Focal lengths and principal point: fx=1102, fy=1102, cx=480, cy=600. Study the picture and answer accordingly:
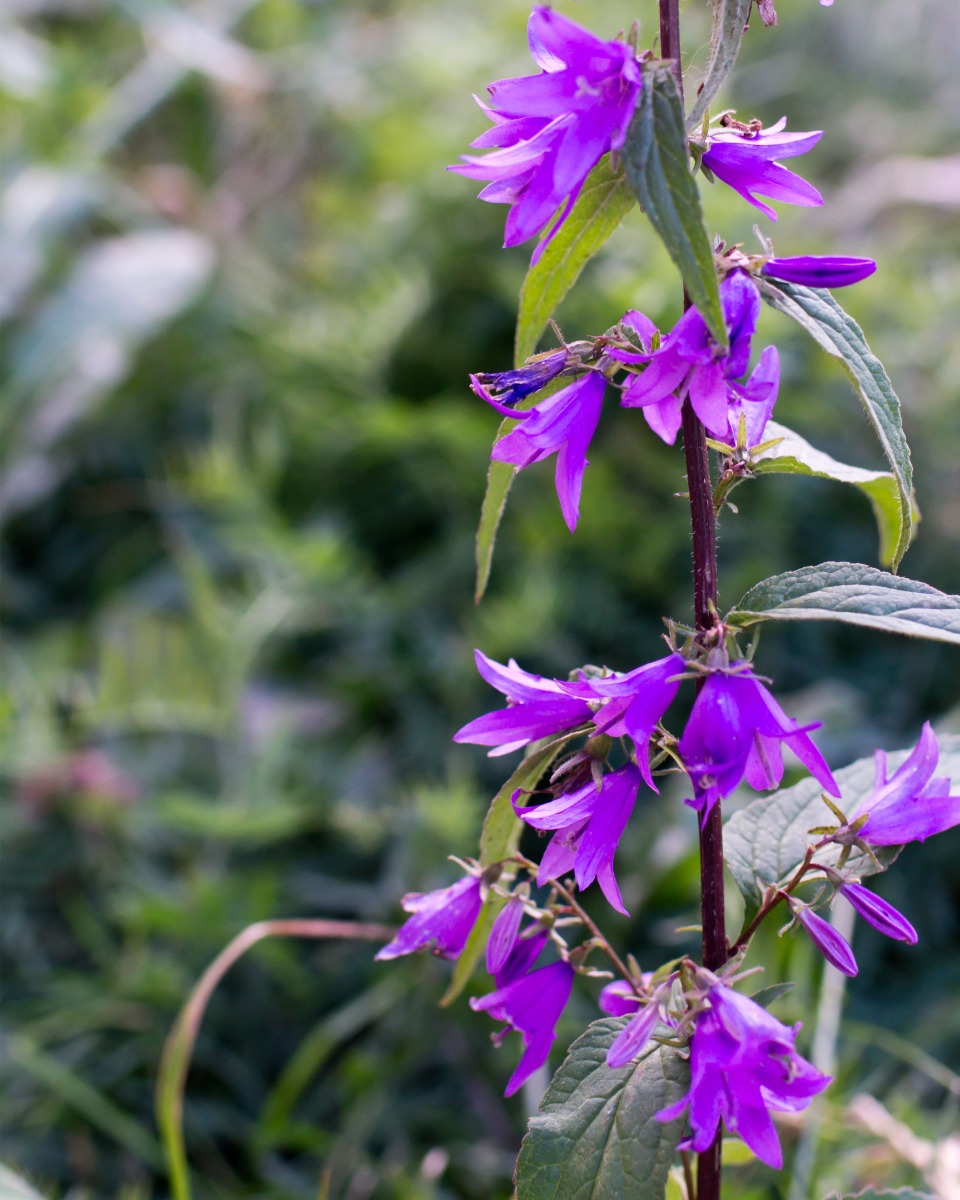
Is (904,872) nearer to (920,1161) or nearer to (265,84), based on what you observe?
(920,1161)

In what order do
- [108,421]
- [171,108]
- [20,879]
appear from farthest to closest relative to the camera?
[171,108] < [108,421] < [20,879]

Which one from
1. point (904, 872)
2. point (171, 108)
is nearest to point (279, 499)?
point (904, 872)

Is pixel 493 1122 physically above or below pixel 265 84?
below

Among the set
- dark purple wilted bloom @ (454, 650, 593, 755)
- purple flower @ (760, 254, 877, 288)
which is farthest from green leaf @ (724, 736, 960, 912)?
purple flower @ (760, 254, 877, 288)

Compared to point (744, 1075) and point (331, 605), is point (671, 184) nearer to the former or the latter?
point (744, 1075)

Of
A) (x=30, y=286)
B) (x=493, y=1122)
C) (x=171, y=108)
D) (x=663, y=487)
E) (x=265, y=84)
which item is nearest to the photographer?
(x=493, y=1122)

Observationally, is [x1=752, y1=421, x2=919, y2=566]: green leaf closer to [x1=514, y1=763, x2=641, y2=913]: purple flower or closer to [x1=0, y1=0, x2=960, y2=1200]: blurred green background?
[x1=514, y1=763, x2=641, y2=913]: purple flower

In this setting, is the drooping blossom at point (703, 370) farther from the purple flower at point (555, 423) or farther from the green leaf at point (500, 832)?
the green leaf at point (500, 832)

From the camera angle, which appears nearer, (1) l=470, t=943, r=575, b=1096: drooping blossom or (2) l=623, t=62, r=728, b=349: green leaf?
(2) l=623, t=62, r=728, b=349: green leaf
